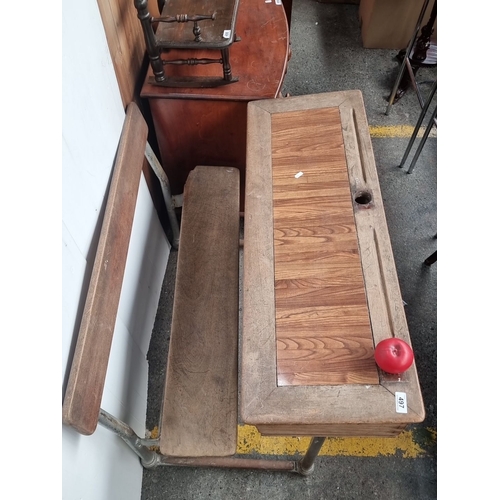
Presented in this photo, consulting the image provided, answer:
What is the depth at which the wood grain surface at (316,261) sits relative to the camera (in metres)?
1.17

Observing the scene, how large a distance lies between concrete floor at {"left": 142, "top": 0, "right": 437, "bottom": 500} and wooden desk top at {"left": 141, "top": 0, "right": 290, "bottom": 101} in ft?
2.94

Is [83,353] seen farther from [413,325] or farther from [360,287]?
[413,325]

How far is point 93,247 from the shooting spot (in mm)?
1256

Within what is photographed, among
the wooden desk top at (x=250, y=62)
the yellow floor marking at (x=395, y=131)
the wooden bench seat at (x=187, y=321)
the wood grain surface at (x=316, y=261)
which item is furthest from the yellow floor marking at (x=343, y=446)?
the yellow floor marking at (x=395, y=131)

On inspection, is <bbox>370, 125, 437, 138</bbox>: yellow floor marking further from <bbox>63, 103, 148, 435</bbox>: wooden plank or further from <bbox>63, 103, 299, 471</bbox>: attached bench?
<bbox>63, 103, 148, 435</bbox>: wooden plank

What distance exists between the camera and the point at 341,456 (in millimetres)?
1807

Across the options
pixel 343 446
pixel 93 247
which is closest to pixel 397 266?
pixel 343 446

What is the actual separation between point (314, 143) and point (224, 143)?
1.82 ft

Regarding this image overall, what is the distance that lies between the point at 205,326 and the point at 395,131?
195 centimetres

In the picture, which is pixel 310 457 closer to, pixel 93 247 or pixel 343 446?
pixel 343 446

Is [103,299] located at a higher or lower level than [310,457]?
higher

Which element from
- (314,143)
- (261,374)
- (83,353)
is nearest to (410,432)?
(261,374)

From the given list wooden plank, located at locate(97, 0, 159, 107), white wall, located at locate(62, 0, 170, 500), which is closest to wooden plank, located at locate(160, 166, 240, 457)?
white wall, located at locate(62, 0, 170, 500)

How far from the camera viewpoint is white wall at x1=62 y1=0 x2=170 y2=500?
109 cm
